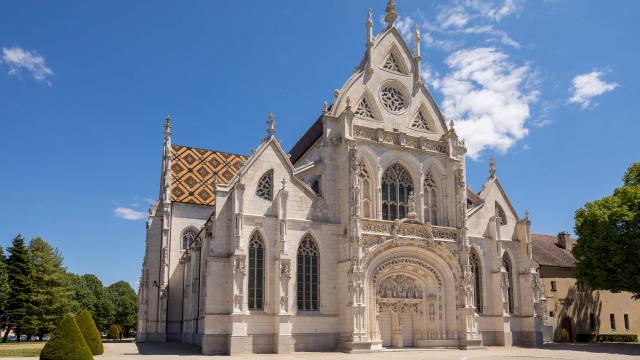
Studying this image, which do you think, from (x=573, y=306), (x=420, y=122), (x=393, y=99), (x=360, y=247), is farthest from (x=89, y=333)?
(x=573, y=306)

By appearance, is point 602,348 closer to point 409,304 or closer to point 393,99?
point 409,304

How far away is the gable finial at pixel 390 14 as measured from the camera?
34.1 m

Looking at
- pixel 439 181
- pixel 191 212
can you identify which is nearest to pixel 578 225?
pixel 439 181

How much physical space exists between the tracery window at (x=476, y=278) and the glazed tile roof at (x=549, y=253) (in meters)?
11.3

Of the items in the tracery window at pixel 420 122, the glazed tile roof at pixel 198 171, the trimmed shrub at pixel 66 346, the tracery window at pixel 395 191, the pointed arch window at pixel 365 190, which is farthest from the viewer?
the glazed tile roof at pixel 198 171

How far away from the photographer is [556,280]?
4134 cm

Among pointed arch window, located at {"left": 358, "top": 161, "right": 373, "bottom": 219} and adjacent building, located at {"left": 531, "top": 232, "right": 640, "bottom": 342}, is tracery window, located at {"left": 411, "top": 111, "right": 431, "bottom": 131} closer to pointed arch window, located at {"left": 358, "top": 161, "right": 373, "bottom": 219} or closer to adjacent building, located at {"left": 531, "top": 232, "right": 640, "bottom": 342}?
pointed arch window, located at {"left": 358, "top": 161, "right": 373, "bottom": 219}

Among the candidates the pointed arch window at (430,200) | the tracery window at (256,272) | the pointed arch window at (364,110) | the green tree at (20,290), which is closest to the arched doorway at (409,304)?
the pointed arch window at (430,200)

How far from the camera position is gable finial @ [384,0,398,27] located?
34.1m

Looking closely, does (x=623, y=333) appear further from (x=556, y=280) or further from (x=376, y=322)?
(x=376, y=322)

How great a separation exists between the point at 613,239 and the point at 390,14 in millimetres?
18636

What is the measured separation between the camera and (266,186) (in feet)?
90.6

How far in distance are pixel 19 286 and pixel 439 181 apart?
33.5 meters

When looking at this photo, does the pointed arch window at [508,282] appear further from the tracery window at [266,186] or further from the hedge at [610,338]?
the tracery window at [266,186]
